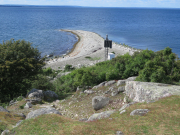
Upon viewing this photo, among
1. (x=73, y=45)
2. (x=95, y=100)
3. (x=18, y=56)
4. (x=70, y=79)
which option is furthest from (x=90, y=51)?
(x=95, y=100)

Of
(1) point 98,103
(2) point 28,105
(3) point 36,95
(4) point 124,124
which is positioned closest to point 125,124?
(4) point 124,124

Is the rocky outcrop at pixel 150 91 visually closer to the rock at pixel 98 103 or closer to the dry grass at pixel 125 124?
the dry grass at pixel 125 124

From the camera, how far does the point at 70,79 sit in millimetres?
25297

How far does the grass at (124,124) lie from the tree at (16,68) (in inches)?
446

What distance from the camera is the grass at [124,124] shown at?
9656 mm

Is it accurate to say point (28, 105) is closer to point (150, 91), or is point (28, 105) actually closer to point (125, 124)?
point (125, 124)

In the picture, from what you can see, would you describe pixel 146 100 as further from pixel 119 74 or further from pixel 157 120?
pixel 119 74

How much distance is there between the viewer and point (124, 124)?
34.1ft

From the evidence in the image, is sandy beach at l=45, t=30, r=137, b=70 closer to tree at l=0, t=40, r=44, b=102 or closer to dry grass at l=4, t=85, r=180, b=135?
tree at l=0, t=40, r=44, b=102

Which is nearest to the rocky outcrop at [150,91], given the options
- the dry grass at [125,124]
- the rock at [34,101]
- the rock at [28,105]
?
the dry grass at [125,124]

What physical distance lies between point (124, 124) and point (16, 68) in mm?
16061

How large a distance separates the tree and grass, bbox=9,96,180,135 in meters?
11.3

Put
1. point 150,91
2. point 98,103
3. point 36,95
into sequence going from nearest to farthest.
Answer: point 150,91, point 98,103, point 36,95

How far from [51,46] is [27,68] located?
134 ft
